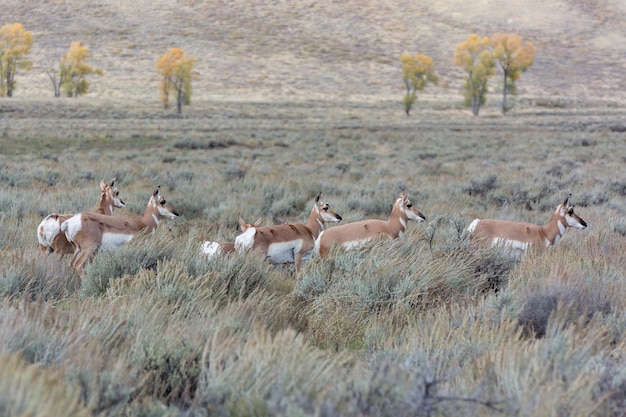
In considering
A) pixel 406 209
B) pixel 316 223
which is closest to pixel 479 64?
pixel 406 209

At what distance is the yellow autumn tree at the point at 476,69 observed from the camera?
2510 inches

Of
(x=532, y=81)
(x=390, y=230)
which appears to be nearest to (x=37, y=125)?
(x=390, y=230)

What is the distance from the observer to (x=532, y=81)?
3479 inches

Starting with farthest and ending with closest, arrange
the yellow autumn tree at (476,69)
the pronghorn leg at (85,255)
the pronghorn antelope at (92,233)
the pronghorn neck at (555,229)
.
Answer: the yellow autumn tree at (476,69), the pronghorn neck at (555,229), the pronghorn antelope at (92,233), the pronghorn leg at (85,255)

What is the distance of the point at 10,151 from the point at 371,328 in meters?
22.2

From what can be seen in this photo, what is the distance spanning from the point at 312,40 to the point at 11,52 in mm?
44257

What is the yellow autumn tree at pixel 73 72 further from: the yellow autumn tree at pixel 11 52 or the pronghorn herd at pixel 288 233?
the pronghorn herd at pixel 288 233

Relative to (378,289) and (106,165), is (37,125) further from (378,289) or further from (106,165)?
(378,289)

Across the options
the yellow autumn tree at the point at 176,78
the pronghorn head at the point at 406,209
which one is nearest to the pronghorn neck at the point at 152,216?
the pronghorn head at the point at 406,209

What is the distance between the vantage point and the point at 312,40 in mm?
95188

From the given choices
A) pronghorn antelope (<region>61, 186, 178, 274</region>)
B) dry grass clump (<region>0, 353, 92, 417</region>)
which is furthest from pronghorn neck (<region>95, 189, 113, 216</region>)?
dry grass clump (<region>0, 353, 92, 417</region>)

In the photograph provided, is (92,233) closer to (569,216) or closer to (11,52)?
(569,216)

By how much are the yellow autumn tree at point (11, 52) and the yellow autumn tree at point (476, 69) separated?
48.8m

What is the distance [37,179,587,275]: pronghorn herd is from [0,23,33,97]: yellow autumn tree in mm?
66055
